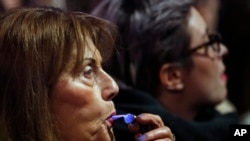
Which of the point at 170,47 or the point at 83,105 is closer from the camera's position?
the point at 83,105

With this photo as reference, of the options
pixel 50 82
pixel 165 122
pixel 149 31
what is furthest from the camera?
pixel 149 31

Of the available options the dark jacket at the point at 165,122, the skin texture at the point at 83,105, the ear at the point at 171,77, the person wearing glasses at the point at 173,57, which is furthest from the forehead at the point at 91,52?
the ear at the point at 171,77

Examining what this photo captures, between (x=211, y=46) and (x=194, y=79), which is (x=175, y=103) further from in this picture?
(x=211, y=46)

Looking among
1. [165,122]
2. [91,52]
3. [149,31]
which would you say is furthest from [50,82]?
[149,31]

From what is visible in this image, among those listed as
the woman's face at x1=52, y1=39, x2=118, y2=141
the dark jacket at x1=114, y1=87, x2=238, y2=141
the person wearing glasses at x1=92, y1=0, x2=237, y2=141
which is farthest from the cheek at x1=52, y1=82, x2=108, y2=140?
the person wearing glasses at x1=92, y1=0, x2=237, y2=141

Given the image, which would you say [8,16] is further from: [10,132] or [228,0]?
[228,0]

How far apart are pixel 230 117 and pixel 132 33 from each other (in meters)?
0.49

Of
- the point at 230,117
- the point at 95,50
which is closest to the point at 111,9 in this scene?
the point at 230,117

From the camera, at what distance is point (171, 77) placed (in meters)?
2.31

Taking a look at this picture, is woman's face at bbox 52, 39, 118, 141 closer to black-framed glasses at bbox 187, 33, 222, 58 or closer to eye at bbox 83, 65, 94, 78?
eye at bbox 83, 65, 94, 78

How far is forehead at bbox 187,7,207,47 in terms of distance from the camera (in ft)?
7.60

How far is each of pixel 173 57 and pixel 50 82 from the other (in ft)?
2.85

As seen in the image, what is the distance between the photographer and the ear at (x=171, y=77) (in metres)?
2.30

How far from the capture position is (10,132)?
4.90 ft
